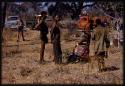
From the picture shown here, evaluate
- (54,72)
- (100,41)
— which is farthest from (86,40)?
(54,72)

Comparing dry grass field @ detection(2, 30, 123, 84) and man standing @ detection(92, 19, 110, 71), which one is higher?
man standing @ detection(92, 19, 110, 71)

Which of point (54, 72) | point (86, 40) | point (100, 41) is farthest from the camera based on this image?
point (86, 40)

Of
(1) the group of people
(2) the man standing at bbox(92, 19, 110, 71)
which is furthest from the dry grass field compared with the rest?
(2) the man standing at bbox(92, 19, 110, 71)

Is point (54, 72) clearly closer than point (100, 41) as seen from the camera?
No

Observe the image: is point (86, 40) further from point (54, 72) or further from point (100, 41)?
point (54, 72)

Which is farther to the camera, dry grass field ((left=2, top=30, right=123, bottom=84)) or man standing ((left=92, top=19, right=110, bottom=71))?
man standing ((left=92, top=19, right=110, bottom=71))

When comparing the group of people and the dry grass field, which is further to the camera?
the group of people

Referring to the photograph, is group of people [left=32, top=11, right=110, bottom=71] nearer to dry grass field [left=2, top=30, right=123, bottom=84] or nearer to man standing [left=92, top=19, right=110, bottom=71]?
man standing [left=92, top=19, right=110, bottom=71]

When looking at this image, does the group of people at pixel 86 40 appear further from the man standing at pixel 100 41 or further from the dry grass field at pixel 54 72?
the dry grass field at pixel 54 72

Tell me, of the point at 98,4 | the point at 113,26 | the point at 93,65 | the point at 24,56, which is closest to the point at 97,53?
the point at 93,65

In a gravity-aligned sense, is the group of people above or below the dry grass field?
above

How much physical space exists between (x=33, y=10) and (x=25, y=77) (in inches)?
534

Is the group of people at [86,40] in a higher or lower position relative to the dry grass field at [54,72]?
higher

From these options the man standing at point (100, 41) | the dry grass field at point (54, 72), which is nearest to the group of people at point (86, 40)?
the man standing at point (100, 41)
